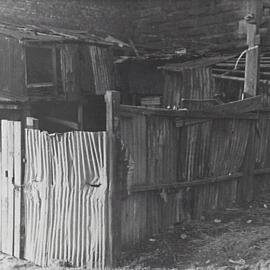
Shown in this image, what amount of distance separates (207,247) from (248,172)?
86.3 inches

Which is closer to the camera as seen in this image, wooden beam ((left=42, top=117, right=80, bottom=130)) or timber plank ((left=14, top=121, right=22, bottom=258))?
timber plank ((left=14, top=121, right=22, bottom=258))

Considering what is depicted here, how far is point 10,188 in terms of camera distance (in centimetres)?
609

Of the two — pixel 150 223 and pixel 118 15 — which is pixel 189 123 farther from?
pixel 118 15

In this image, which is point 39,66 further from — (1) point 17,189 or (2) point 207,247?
(2) point 207,247

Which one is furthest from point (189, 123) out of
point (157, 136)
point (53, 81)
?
point (53, 81)

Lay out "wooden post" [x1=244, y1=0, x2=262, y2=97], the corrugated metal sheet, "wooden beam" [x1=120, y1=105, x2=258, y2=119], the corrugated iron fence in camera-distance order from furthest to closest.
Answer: the corrugated metal sheet < "wooden post" [x1=244, y1=0, x2=262, y2=97] < "wooden beam" [x1=120, y1=105, x2=258, y2=119] < the corrugated iron fence

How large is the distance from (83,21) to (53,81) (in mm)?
4968

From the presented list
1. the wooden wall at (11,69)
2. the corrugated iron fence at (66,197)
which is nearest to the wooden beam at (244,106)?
the corrugated iron fence at (66,197)

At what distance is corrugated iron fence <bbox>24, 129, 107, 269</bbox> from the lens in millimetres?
5355

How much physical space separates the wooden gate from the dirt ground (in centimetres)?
26

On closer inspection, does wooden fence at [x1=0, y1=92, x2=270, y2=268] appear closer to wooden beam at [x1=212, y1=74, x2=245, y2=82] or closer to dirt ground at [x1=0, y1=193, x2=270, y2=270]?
dirt ground at [x1=0, y1=193, x2=270, y2=270]

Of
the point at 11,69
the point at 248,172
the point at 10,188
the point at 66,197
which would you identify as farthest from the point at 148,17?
the point at 66,197

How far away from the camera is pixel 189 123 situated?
6.58 m

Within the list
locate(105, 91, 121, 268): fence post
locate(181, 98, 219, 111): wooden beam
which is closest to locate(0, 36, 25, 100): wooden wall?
locate(181, 98, 219, 111): wooden beam
